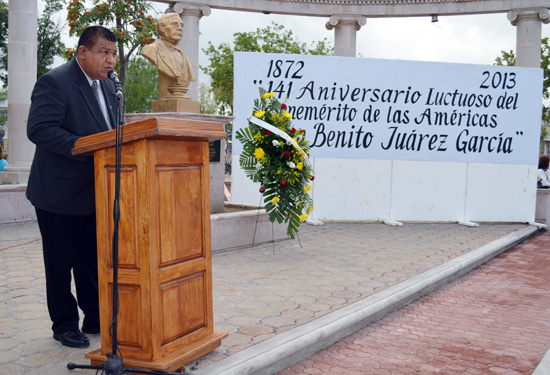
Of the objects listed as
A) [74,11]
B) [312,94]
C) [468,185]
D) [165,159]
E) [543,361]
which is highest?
[74,11]

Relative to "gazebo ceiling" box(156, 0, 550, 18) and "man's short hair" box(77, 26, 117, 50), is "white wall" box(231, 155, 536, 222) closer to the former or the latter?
"man's short hair" box(77, 26, 117, 50)

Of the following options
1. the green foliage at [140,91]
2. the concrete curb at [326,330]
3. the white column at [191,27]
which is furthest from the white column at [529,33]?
the green foliage at [140,91]

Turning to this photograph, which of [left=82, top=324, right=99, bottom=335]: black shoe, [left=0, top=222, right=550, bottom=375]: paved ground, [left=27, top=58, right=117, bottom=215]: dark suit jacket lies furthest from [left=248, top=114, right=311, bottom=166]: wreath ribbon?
[left=82, top=324, right=99, bottom=335]: black shoe

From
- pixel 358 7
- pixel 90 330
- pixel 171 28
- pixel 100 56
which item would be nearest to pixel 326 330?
pixel 90 330

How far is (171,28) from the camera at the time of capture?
8.20 meters

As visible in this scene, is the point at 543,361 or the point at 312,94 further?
the point at 312,94

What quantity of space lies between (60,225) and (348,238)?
5.94 meters

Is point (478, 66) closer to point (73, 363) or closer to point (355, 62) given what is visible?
point (355, 62)

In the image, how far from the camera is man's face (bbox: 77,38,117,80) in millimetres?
3564

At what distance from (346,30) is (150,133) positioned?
1723 centimetres

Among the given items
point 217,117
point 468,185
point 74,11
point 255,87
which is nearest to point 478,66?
point 468,185

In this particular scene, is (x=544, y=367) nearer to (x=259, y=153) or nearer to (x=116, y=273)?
(x=116, y=273)

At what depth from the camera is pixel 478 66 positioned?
11.4m

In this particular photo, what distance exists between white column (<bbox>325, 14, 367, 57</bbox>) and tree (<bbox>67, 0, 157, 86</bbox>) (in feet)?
20.2
